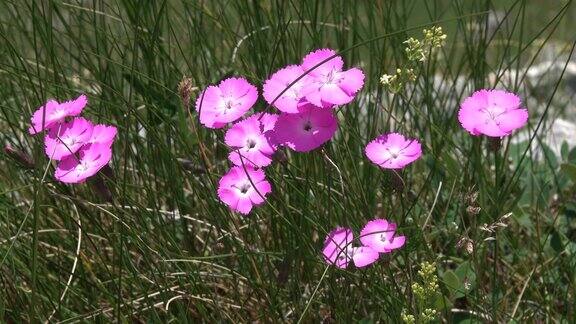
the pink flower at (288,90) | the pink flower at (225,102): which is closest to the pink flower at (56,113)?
the pink flower at (225,102)

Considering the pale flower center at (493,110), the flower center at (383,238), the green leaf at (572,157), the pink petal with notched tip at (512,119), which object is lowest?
the flower center at (383,238)

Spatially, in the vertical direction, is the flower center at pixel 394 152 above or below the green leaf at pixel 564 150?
below

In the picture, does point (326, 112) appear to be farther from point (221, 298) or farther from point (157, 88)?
point (157, 88)

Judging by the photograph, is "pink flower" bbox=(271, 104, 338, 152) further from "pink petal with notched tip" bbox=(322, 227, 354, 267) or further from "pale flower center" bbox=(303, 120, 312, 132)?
"pink petal with notched tip" bbox=(322, 227, 354, 267)

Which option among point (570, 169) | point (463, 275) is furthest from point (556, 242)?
point (463, 275)

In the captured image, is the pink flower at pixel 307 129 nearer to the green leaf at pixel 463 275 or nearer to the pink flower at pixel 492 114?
the pink flower at pixel 492 114
